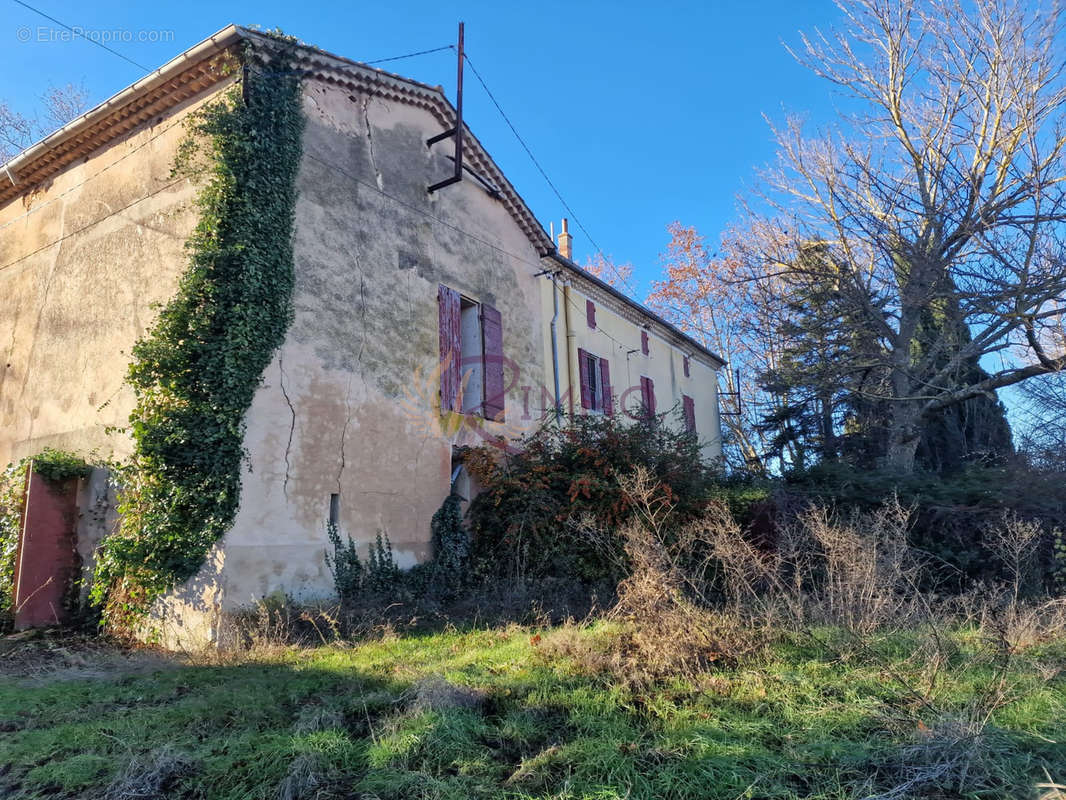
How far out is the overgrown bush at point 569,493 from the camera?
9820mm

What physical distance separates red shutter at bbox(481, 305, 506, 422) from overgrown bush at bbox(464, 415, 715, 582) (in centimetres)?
86

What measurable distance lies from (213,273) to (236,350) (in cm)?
100

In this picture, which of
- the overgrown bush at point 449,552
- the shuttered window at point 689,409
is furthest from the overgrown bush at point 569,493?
the shuttered window at point 689,409

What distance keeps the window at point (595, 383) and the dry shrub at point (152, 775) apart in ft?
36.8

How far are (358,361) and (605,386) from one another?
7552mm

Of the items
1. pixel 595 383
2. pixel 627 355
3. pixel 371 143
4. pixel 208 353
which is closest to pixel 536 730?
pixel 208 353

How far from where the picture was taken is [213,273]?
7949mm

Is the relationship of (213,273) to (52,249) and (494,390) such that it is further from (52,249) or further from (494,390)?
(494,390)

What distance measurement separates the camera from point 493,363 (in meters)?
11.9

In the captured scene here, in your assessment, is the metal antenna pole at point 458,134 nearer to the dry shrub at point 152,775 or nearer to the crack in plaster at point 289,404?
the crack in plaster at point 289,404

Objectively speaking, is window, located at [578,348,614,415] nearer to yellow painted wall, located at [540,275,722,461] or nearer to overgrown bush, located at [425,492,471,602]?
yellow painted wall, located at [540,275,722,461]

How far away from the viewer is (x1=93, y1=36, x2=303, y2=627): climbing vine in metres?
7.34

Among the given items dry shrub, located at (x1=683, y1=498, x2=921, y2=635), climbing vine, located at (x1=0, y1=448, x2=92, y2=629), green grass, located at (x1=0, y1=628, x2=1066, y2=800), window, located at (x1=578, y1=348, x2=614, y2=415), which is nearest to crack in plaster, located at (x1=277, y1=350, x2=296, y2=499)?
climbing vine, located at (x1=0, y1=448, x2=92, y2=629)

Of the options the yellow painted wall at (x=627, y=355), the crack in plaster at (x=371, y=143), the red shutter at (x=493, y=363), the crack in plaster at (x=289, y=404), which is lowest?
the crack in plaster at (x=289, y=404)
